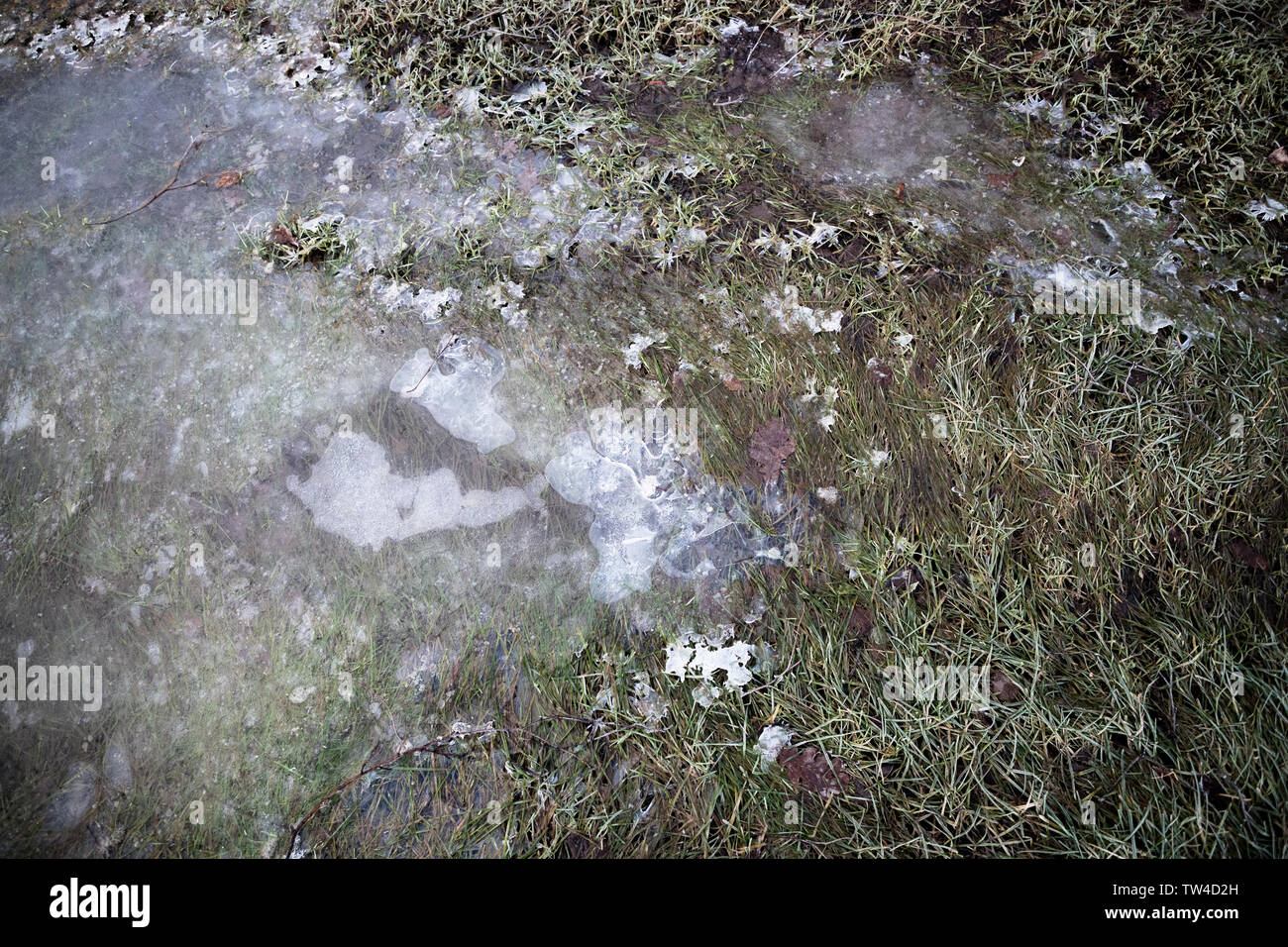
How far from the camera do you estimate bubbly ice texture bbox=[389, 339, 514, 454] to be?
2152 mm

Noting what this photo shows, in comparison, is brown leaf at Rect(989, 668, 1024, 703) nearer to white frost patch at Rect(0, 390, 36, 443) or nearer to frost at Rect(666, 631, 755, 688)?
frost at Rect(666, 631, 755, 688)

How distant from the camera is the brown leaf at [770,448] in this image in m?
2.06

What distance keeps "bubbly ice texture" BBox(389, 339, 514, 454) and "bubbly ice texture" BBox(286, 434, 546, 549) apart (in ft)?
0.52

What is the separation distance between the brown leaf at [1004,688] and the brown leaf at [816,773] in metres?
0.43

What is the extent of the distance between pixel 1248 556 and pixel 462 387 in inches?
91.0

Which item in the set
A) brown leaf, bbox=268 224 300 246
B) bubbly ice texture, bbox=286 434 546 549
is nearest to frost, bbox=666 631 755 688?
bubbly ice texture, bbox=286 434 546 549

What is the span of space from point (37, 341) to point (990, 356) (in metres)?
3.11

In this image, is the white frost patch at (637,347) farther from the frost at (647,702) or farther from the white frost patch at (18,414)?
the white frost patch at (18,414)

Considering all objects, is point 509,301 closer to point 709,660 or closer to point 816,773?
point 709,660

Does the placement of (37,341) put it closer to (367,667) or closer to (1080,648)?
(367,667)

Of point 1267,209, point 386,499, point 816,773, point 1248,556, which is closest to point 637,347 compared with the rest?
point 386,499

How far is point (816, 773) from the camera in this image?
176cm

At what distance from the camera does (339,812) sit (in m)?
1.78

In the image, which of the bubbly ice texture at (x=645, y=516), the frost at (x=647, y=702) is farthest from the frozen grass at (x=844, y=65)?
the frost at (x=647, y=702)
